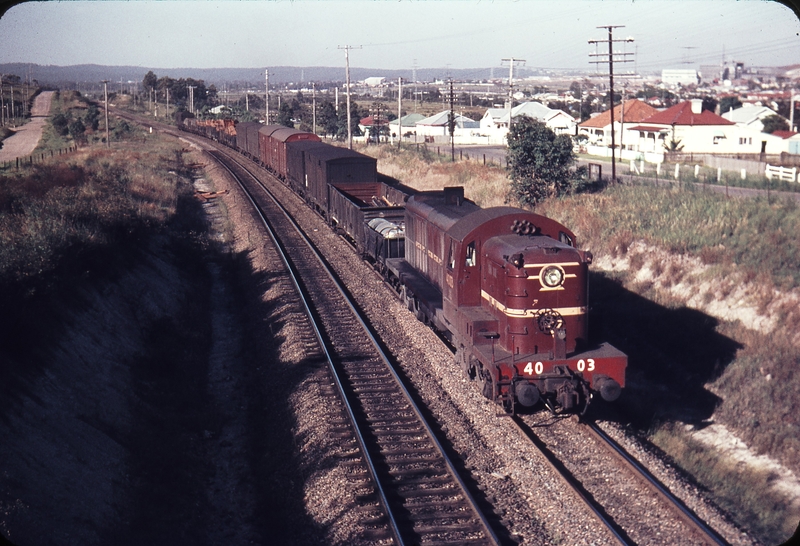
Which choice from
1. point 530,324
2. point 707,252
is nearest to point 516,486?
point 530,324

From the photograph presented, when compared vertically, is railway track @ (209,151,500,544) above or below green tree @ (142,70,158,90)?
below

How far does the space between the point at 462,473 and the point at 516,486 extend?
88 cm

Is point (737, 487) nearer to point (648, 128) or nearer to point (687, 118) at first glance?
point (687, 118)

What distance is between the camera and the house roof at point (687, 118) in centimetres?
7162

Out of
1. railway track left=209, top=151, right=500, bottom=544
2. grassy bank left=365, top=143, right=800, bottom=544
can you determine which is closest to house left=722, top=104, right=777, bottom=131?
grassy bank left=365, top=143, right=800, bottom=544

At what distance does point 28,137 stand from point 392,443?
77.5 m

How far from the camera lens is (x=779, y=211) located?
22.7m

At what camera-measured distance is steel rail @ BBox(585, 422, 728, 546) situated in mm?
9133

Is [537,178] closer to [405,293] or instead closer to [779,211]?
[779,211]

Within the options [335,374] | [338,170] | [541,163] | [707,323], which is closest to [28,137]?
[338,170]

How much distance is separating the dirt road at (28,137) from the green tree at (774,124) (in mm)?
75161

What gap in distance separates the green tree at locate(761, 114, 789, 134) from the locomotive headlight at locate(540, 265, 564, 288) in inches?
3033

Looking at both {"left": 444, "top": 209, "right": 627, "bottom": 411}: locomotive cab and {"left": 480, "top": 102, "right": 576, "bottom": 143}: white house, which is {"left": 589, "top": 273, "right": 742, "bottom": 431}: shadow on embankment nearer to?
{"left": 444, "top": 209, "right": 627, "bottom": 411}: locomotive cab

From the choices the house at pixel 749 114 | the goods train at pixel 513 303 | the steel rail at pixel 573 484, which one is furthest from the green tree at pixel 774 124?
the steel rail at pixel 573 484
